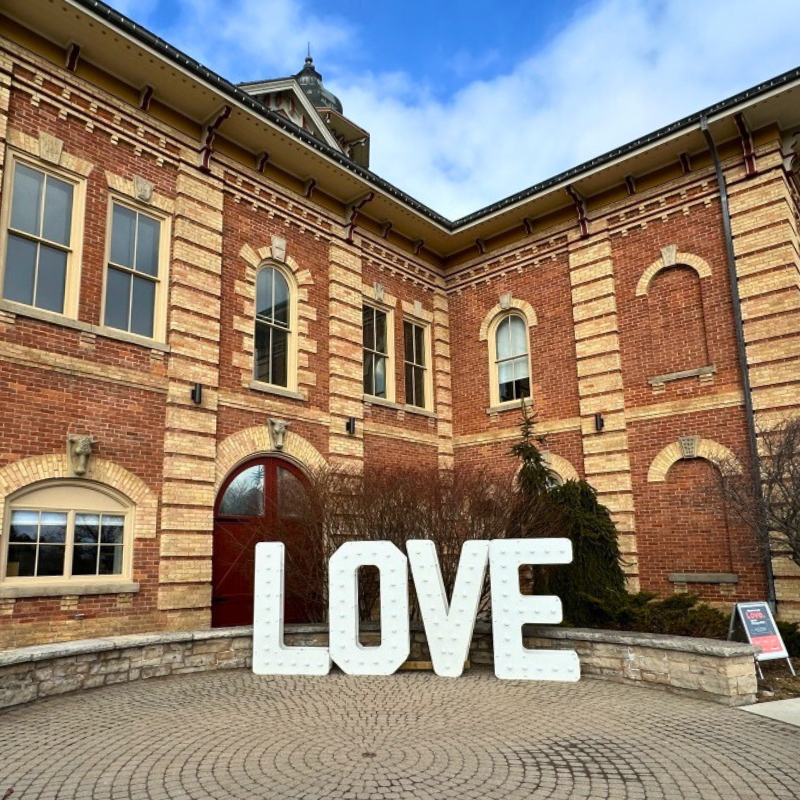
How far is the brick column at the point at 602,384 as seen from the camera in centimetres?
1357

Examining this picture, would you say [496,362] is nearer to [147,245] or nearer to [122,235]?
[147,245]

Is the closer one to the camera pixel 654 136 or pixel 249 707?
pixel 249 707

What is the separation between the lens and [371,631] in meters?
10.3

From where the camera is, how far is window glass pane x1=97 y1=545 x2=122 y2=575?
9.97 meters

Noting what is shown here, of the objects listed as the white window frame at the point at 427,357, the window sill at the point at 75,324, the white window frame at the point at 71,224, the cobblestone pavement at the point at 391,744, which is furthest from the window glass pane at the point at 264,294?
the cobblestone pavement at the point at 391,744

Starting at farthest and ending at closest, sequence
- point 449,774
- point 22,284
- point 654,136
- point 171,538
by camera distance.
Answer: point 654,136, point 171,538, point 22,284, point 449,774

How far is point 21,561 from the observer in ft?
30.0

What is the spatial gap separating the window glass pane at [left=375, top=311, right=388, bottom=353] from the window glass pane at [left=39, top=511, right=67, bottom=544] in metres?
8.06

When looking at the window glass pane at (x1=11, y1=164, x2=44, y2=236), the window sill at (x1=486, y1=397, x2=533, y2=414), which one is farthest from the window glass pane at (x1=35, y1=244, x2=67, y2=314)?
the window sill at (x1=486, y1=397, x2=533, y2=414)

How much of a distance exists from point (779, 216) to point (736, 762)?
33.6 ft

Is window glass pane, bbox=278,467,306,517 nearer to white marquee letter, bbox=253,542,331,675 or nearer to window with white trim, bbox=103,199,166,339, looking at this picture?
white marquee letter, bbox=253,542,331,675

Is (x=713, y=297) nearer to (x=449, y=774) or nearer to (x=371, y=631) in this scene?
(x=371, y=631)

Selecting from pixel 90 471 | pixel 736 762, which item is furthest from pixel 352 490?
pixel 736 762

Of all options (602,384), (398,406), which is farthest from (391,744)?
(398,406)
